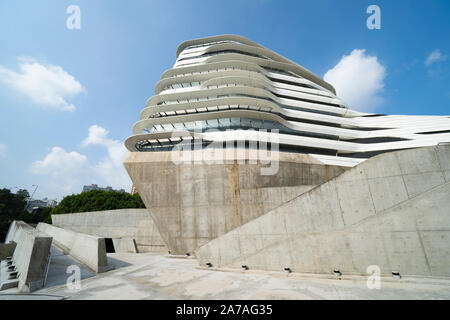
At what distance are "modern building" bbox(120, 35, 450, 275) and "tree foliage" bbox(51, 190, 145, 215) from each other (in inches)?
937

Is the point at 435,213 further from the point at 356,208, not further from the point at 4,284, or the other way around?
the point at 4,284

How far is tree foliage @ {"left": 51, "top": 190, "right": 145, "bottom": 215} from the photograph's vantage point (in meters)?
39.5

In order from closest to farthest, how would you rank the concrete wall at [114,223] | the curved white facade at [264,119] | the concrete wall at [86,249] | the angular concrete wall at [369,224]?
1. the angular concrete wall at [369,224]
2. the concrete wall at [86,249]
3. the curved white facade at [264,119]
4. the concrete wall at [114,223]

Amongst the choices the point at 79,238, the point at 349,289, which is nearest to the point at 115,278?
the point at 79,238

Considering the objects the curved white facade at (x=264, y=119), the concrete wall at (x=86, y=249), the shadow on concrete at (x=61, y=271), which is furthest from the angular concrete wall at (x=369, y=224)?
the curved white facade at (x=264, y=119)

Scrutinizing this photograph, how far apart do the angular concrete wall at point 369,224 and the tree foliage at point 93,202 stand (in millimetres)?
38737

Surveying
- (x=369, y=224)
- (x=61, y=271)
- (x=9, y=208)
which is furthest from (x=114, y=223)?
(x=9, y=208)

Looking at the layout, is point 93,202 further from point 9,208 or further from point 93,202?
point 9,208

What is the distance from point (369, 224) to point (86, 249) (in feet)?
51.2

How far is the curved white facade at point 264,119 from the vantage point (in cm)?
2119
